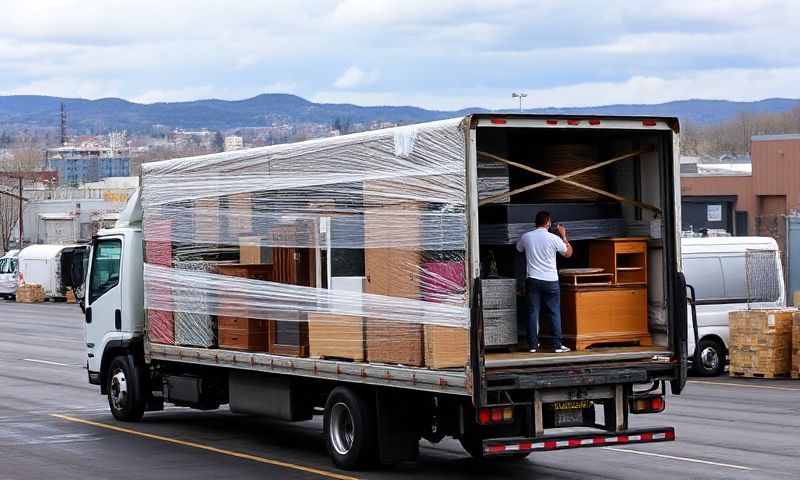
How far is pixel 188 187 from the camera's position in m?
16.7

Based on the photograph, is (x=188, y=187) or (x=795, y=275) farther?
(x=795, y=275)

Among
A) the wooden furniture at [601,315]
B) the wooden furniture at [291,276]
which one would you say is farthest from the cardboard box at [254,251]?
the wooden furniture at [601,315]

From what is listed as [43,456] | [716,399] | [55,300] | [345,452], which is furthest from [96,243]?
[55,300]

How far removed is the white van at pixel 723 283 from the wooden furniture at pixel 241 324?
11.9 m

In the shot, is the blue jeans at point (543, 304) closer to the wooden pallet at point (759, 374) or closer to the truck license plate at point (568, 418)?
the truck license plate at point (568, 418)

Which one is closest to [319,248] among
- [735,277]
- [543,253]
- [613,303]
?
[543,253]

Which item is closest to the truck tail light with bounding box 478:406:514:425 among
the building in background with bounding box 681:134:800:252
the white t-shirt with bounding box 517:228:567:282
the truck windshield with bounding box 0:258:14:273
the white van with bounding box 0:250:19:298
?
the white t-shirt with bounding box 517:228:567:282

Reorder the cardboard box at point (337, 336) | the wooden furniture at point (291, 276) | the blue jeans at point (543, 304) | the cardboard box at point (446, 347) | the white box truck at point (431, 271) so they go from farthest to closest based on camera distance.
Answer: the wooden furniture at point (291, 276) → the cardboard box at point (337, 336) → the blue jeans at point (543, 304) → the white box truck at point (431, 271) → the cardboard box at point (446, 347)

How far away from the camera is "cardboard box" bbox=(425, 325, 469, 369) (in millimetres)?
12059

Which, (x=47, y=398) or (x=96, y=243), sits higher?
(x=96, y=243)

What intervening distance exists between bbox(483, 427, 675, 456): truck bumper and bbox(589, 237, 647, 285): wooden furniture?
1.54 m

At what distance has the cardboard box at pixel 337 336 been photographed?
1349cm

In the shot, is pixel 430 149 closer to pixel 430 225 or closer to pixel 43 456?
pixel 430 225

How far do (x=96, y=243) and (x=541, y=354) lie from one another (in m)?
8.37
